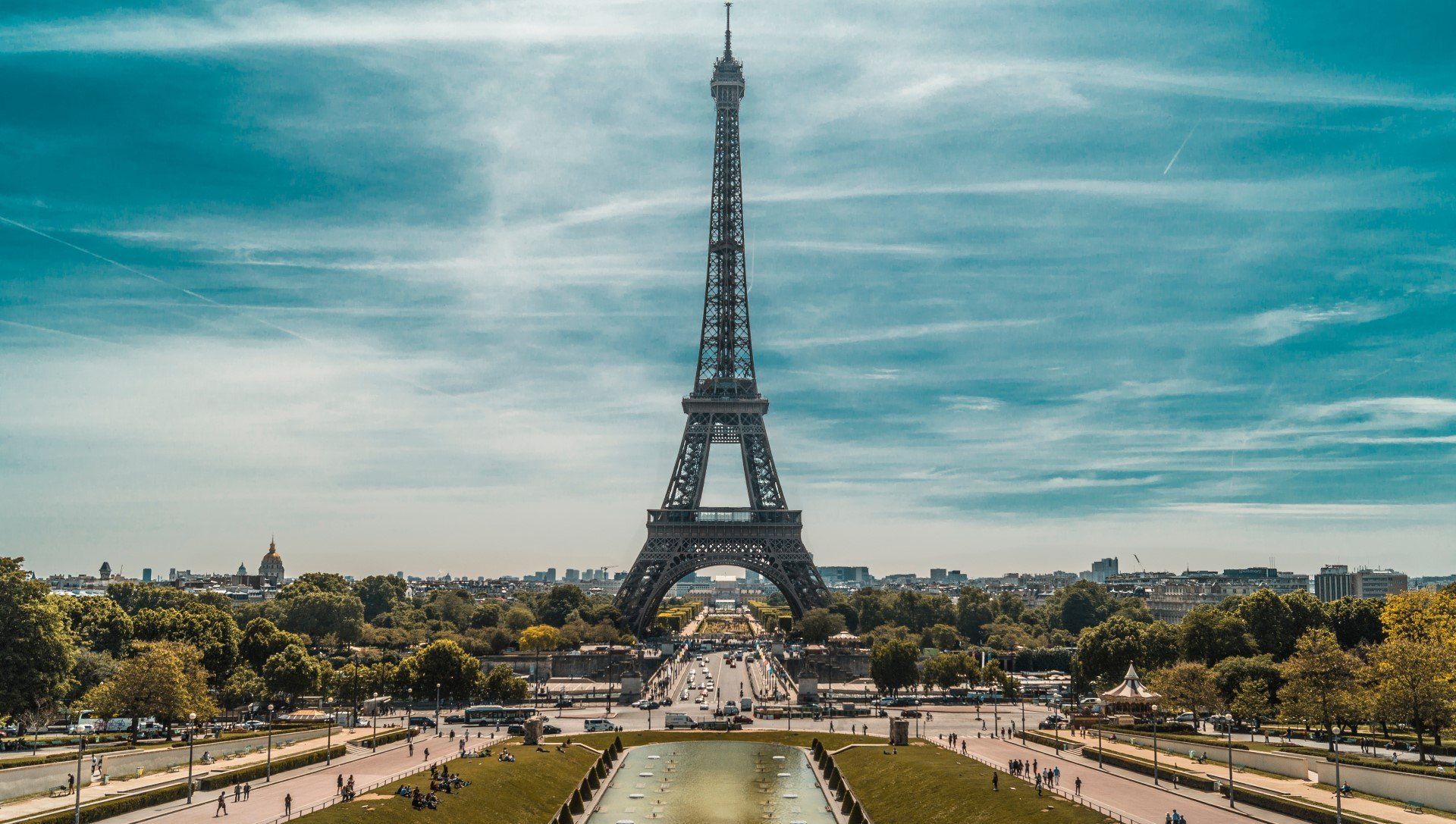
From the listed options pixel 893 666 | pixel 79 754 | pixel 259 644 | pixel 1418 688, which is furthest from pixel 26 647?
pixel 1418 688

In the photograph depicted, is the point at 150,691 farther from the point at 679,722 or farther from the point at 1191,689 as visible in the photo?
the point at 1191,689

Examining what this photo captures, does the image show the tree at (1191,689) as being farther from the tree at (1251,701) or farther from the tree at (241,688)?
the tree at (241,688)

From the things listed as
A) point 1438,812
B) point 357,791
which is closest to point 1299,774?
point 1438,812

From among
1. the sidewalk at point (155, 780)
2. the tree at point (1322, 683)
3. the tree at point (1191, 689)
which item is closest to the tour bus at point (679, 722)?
the sidewalk at point (155, 780)

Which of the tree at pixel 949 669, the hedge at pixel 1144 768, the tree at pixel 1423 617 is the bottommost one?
the hedge at pixel 1144 768

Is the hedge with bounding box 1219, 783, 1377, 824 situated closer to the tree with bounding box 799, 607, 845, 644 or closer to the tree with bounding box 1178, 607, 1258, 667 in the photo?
the tree with bounding box 1178, 607, 1258, 667
